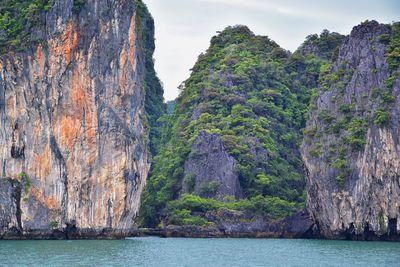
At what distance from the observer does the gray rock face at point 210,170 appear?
79312 millimetres

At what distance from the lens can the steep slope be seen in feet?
258

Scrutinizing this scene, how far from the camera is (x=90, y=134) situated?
2301 inches

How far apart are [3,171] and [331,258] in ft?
70.6

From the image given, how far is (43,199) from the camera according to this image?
2200 inches

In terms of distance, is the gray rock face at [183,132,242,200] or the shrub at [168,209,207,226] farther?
the gray rock face at [183,132,242,200]

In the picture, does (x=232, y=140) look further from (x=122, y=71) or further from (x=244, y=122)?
(x=122, y=71)

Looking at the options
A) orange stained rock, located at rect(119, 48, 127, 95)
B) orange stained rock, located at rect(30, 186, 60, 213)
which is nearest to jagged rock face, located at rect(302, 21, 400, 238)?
orange stained rock, located at rect(119, 48, 127, 95)

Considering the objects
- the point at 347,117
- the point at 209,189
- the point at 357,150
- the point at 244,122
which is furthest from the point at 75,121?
→ the point at 244,122

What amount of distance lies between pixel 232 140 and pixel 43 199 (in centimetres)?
2986

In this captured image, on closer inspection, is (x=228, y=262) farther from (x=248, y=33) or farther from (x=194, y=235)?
(x=248, y=33)

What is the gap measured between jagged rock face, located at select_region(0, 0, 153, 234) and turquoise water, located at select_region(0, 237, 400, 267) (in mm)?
3678

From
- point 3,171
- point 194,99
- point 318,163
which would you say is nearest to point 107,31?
point 3,171

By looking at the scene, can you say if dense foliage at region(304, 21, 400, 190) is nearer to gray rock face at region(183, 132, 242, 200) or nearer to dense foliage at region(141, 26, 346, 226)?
dense foliage at region(141, 26, 346, 226)

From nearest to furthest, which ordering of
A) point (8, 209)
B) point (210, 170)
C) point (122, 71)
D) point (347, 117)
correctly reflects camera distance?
point (8, 209), point (122, 71), point (347, 117), point (210, 170)
